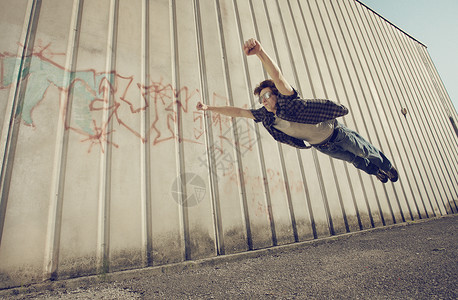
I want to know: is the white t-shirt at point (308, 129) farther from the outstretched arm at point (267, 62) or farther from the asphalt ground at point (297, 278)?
the asphalt ground at point (297, 278)

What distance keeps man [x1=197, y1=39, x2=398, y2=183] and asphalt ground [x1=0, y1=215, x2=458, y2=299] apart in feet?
3.50

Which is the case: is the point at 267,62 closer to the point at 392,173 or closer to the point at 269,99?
the point at 269,99

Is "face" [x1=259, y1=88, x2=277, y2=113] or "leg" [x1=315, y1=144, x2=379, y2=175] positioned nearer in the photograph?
"face" [x1=259, y1=88, x2=277, y2=113]

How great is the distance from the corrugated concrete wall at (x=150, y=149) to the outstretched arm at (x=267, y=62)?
1.26 meters

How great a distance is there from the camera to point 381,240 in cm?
274

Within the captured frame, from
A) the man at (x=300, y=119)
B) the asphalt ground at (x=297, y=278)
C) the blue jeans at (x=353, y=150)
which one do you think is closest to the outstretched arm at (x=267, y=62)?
the man at (x=300, y=119)

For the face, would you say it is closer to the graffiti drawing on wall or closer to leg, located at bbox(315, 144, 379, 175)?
leg, located at bbox(315, 144, 379, 175)

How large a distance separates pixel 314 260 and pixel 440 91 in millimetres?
9102

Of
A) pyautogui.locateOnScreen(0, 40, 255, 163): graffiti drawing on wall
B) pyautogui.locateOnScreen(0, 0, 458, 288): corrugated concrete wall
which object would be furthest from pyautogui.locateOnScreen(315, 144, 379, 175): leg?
pyautogui.locateOnScreen(0, 40, 255, 163): graffiti drawing on wall

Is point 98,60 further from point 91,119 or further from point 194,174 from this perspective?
point 194,174

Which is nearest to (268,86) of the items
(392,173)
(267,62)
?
(267,62)

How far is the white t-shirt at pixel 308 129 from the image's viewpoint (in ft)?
7.14

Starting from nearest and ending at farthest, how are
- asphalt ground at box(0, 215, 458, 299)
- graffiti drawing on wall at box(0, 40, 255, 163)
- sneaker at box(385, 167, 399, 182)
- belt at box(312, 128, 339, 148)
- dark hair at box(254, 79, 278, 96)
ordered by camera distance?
asphalt ground at box(0, 215, 458, 299) → dark hair at box(254, 79, 278, 96) → graffiti drawing on wall at box(0, 40, 255, 163) → belt at box(312, 128, 339, 148) → sneaker at box(385, 167, 399, 182)

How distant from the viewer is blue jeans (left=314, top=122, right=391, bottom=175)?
7.95 ft
